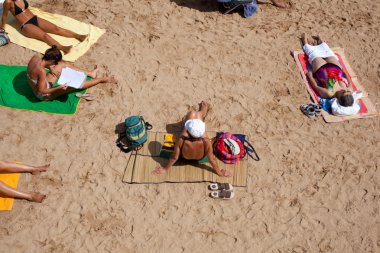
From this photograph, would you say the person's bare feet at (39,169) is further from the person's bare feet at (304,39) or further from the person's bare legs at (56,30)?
the person's bare feet at (304,39)

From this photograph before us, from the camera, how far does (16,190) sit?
5.20m

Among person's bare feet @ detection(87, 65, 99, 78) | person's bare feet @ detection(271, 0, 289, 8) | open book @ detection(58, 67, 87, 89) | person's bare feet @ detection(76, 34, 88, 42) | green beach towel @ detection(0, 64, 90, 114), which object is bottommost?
green beach towel @ detection(0, 64, 90, 114)

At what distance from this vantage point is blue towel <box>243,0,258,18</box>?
770cm

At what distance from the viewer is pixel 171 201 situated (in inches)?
211

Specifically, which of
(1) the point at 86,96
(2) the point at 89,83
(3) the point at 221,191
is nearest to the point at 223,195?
(3) the point at 221,191

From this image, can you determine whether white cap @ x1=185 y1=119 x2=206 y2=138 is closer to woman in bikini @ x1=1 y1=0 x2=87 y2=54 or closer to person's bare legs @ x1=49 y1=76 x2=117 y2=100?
person's bare legs @ x1=49 y1=76 x2=117 y2=100

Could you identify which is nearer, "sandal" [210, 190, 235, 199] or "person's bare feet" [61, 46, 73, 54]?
"sandal" [210, 190, 235, 199]

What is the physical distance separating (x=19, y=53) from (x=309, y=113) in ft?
18.2

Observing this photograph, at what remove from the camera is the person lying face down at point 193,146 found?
16.1 ft

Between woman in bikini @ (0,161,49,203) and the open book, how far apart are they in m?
1.47

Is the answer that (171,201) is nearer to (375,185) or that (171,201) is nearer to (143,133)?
(143,133)

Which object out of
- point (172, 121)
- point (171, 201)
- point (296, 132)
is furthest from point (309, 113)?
point (171, 201)

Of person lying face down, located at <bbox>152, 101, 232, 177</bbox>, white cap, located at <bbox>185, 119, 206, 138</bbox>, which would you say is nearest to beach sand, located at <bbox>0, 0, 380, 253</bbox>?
person lying face down, located at <bbox>152, 101, 232, 177</bbox>

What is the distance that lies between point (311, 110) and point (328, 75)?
2.97 ft
